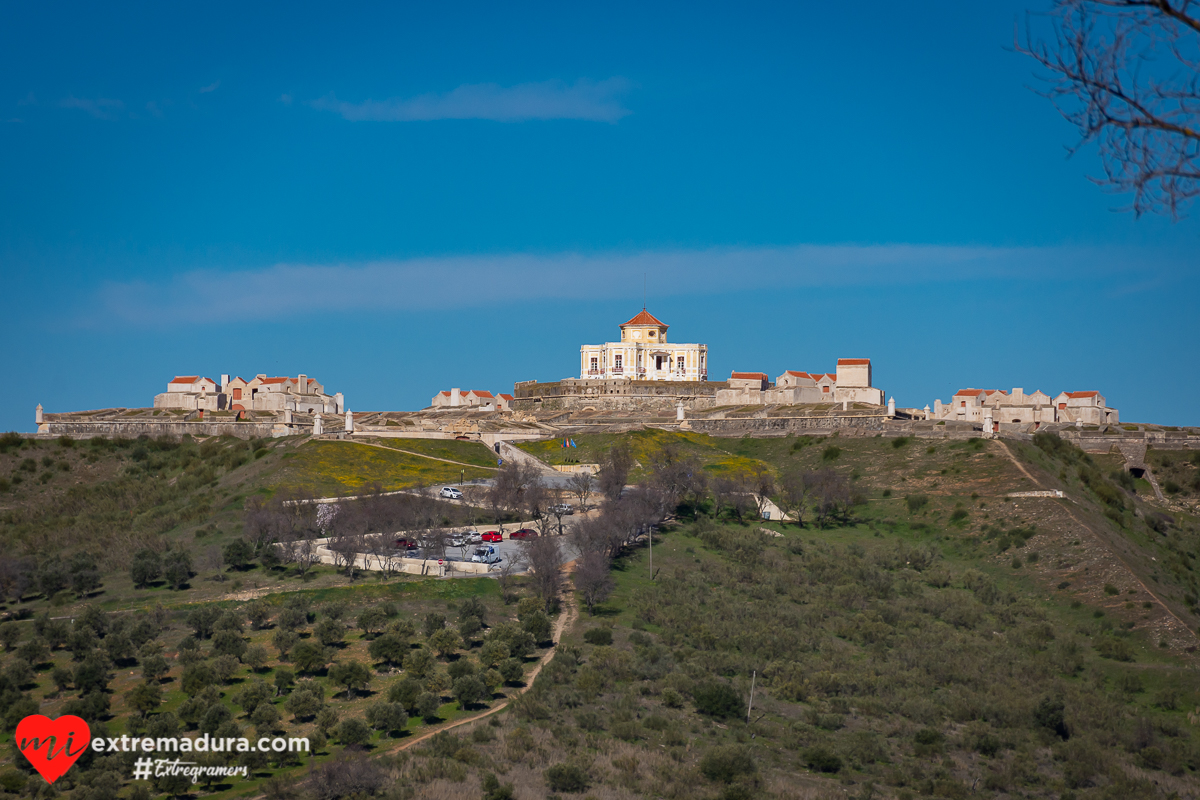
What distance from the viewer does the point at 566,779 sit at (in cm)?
2047

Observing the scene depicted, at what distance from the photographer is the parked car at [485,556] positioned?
124 ft

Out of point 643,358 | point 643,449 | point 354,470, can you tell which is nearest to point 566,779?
point 354,470

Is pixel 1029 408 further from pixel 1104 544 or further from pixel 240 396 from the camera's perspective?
pixel 240 396

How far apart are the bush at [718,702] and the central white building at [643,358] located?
64452 millimetres

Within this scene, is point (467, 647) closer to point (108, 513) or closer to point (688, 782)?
point (688, 782)

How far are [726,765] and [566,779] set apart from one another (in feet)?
10.9

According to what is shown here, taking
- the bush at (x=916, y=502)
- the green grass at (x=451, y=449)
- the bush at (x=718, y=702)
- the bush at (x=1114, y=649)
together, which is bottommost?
the bush at (x=718, y=702)

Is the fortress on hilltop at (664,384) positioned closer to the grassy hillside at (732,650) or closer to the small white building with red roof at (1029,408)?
the small white building with red roof at (1029,408)

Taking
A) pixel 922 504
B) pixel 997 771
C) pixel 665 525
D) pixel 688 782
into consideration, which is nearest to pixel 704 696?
pixel 688 782

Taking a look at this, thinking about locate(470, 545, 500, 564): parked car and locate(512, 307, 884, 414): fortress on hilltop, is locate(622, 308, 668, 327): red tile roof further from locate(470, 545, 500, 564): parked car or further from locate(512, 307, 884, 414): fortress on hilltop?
locate(470, 545, 500, 564): parked car

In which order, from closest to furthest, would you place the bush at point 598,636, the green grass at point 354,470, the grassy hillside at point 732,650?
the grassy hillside at point 732,650 → the bush at point 598,636 → the green grass at point 354,470

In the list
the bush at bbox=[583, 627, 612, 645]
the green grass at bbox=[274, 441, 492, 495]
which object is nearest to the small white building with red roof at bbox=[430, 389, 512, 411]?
the green grass at bbox=[274, 441, 492, 495]

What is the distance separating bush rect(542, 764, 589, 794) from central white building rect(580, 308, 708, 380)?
69628 mm

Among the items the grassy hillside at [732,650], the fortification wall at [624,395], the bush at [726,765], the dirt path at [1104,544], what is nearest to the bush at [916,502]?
the grassy hillside at [732,650]
